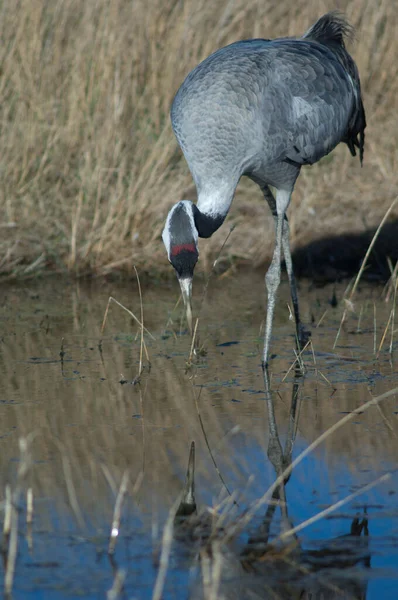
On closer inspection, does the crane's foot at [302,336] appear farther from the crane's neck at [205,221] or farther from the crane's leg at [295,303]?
the crane's neck at [205,221]

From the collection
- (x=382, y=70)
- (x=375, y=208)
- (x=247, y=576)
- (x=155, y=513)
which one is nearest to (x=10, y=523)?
(x=155, y=513)

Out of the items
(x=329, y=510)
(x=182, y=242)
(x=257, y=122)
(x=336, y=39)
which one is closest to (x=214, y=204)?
(x=257, y=122)

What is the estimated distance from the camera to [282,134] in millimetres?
5586

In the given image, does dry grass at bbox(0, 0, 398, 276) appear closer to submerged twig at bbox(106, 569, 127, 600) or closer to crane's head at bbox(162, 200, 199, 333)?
crane's head at bbox(162, 200, 199, 333)

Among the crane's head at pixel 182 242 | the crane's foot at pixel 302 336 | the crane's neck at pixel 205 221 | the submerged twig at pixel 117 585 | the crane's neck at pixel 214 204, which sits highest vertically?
the crane's neck at pixel 214 204

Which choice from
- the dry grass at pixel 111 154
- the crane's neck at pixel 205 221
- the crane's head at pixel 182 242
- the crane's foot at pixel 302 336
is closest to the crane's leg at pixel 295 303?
the crane's foot at pixel 302 336

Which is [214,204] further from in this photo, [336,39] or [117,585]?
[117,585]

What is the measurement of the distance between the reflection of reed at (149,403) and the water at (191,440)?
0.01 metres

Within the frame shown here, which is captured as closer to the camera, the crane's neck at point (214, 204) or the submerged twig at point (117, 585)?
the submerged twig at point (117, 585)

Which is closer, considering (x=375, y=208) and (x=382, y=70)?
(x=375, y=208)

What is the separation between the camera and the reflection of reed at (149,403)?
3.91 m

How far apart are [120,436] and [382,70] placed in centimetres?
623

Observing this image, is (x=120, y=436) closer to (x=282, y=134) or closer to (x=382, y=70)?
(x=282, y=134)

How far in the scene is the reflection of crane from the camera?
3029 mm
